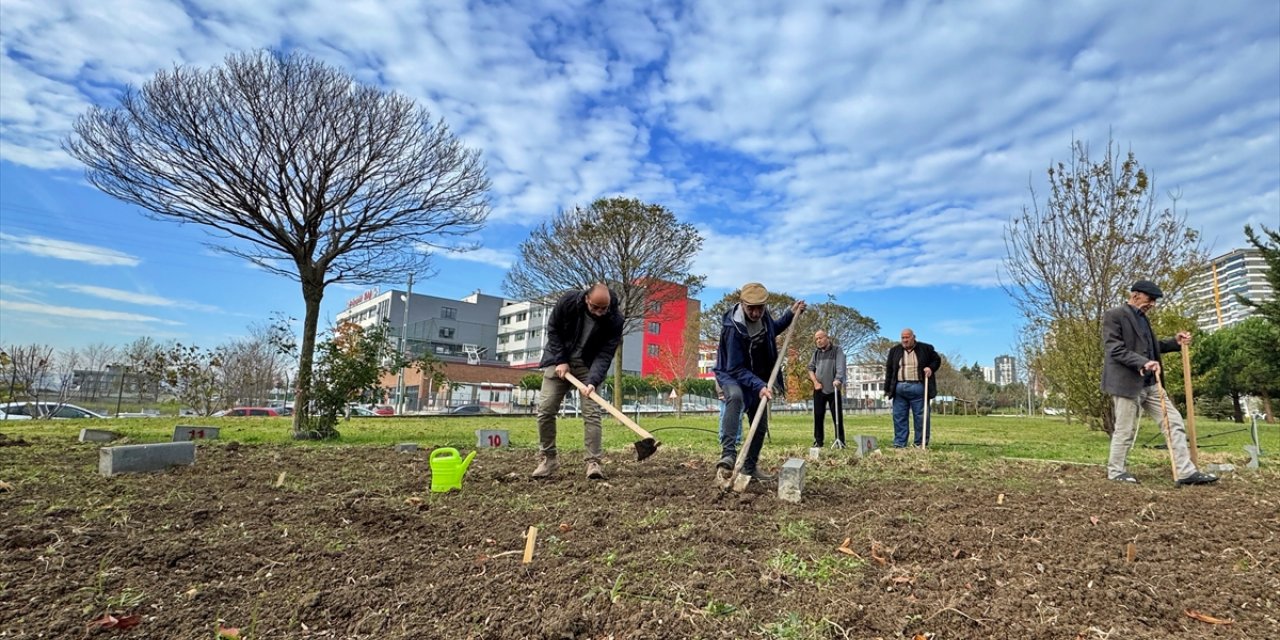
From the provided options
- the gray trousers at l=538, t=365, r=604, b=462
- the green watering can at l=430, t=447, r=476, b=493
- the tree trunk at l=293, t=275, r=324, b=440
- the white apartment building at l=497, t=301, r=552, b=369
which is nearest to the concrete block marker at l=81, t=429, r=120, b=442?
the tree trunk at l=293, t=275, r=324, b=440

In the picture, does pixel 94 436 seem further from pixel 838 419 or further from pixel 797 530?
pixel 838 419

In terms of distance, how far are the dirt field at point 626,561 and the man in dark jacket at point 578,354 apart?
0.59 metres

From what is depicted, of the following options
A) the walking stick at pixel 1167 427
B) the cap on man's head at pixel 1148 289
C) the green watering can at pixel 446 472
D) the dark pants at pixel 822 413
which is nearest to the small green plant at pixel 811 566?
the green watering can at pixel 446 472

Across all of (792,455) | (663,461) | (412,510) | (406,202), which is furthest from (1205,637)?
(406,202)

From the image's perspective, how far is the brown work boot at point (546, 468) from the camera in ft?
16.1

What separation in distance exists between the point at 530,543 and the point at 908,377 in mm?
6821

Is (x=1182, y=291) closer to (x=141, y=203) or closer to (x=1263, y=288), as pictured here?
(x=1263, y=288)

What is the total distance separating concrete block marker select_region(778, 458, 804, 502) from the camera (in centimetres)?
397

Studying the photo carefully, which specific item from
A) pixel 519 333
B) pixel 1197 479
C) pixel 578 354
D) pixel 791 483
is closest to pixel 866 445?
pixel 1197 479

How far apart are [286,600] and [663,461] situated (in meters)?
4.27

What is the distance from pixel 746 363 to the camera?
489 centimetres

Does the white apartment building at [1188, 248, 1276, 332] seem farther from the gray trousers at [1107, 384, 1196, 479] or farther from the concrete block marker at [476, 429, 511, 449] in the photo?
the concrete block marker at [476, 429, 511, 449]

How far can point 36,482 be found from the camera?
436 centimetres

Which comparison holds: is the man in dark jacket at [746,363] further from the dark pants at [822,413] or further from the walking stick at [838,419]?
the walking stick at [838,419]
